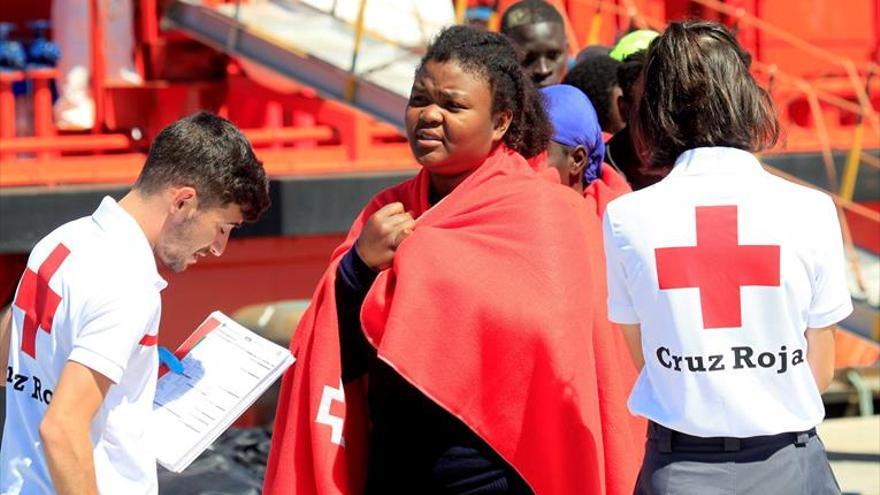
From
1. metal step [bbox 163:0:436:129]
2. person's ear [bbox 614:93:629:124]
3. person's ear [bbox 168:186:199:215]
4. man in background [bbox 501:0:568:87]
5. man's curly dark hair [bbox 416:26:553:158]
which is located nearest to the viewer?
person's ear [bbox 168:186:199:215]

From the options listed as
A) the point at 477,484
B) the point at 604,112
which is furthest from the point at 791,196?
the point at 604,112

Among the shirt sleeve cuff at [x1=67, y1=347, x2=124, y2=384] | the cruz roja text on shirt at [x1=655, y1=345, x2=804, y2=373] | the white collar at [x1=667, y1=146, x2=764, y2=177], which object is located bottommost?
the shirt sleeve cuff at [x1=67, y1=347, x2=124, y2=384]

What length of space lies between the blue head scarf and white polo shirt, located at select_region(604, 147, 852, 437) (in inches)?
34.8

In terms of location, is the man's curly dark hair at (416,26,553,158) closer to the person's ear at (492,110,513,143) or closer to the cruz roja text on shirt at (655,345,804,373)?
the person's ear at (492,110,513,143)

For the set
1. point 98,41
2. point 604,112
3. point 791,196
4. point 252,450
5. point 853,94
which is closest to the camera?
point 791,196

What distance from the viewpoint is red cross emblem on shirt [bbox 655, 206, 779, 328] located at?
8.28 feet

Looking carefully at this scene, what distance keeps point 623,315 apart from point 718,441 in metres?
0.27

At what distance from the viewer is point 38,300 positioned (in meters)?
2.59

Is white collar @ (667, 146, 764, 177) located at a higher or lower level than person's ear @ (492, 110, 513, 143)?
higher

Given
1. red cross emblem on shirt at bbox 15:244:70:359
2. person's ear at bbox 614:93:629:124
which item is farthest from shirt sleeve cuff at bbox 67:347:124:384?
person's ear at bbox 614:93:629:124

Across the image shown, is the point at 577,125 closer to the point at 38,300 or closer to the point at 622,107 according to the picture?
the point at 622,107

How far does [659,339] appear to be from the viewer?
258 cm

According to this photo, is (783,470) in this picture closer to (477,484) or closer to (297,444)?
(477,484)

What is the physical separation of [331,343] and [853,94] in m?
6.80
